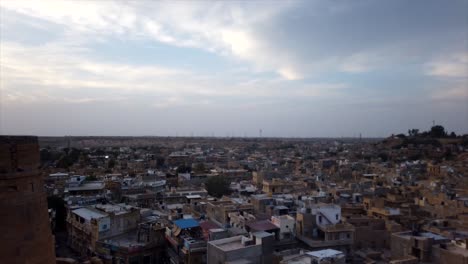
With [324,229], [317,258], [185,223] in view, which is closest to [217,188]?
[185,223]

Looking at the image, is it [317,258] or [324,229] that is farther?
[324,229]

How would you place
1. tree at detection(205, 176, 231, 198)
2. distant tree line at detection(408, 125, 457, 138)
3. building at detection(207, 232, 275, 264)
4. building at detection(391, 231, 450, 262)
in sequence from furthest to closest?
distant tree line at detection(408, 125, 457, 138) < tree at detection(205, 176, 231, 198) < building at detection(391, 231, 450, 262) < building at detection(207, 232, 275, 264)

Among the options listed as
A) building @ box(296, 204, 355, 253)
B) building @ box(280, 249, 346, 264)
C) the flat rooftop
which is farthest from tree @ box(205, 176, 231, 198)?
building @ box(280, 249, 346, 264)

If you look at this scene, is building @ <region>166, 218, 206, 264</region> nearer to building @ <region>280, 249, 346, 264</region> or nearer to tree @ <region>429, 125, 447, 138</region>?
building @ <region>280, 249, 346, 264</region>

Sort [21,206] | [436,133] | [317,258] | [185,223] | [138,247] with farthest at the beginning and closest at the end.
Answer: [436,133] < [185,223] < [138,247] < [317,258] < [21,206]

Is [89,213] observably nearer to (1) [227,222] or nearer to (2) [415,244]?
(1) [227,222]

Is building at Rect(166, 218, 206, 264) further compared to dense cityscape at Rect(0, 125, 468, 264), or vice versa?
building at Rect(166, 218, 206, 264)

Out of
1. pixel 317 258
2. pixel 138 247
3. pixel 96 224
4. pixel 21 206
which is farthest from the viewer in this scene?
pixel 96 224

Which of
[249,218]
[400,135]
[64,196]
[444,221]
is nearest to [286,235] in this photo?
[249,218]
